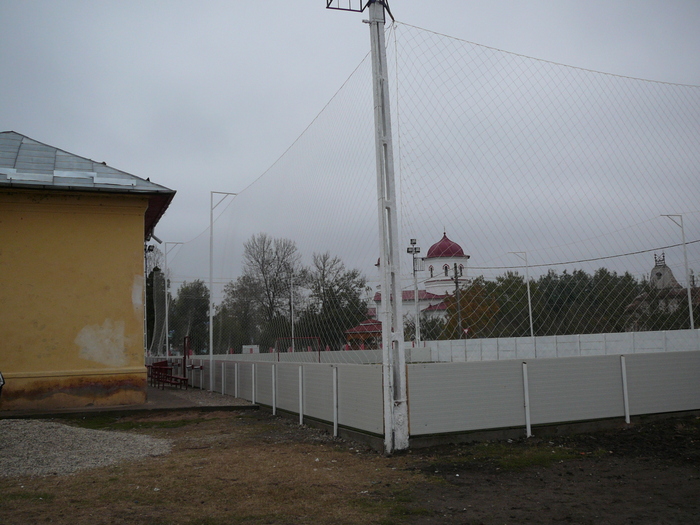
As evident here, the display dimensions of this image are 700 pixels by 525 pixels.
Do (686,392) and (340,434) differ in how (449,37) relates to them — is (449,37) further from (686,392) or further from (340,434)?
(686,392)

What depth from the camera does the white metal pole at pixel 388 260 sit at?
7652 millimetres

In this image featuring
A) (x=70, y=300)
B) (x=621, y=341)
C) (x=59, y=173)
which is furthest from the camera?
(x=621, y=341)

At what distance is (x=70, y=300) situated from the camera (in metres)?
13.4

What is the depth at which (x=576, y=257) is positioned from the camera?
30.6ft

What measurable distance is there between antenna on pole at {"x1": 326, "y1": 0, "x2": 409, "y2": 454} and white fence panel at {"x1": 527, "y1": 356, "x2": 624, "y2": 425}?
2.17 metres

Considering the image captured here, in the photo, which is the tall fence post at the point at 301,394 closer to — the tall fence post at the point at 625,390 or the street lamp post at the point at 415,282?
the street lamp post at the point at 415,282

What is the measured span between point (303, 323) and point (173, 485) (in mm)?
6230

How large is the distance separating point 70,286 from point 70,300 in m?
0.32

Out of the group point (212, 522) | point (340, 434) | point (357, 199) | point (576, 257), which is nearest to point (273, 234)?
point (357, 199)

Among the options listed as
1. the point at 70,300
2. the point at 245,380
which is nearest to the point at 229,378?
the point at 245,380

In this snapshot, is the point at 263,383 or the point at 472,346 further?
the point at 472,346

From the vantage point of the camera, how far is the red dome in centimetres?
788

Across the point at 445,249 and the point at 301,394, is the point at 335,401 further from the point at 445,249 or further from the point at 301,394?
the point at 445,249

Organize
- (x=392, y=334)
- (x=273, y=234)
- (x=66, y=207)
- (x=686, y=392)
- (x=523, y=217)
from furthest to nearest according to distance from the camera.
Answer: (x=273, y=234) < (x=66, y=207) < (x=686, y=392) < (x=523, y=217) < (x=392, y=334)
